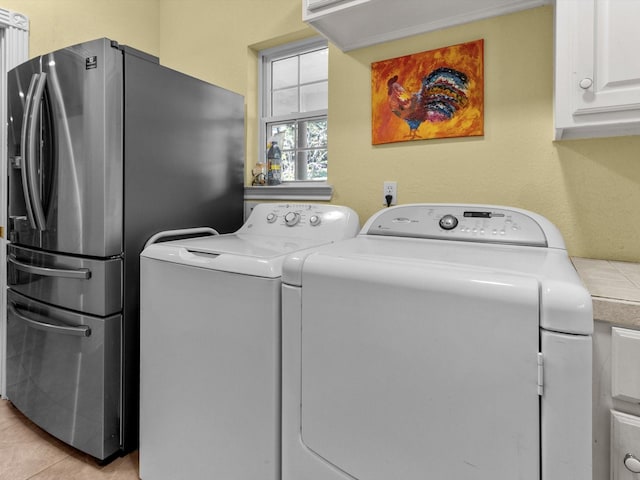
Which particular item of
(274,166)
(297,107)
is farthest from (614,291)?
(297,107)

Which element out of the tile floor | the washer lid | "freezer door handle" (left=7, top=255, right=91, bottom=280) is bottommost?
the tile floor

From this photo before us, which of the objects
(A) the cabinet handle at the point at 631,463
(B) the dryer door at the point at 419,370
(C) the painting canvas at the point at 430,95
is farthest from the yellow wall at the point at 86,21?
(A) the cabinet handle at the point at 631,463

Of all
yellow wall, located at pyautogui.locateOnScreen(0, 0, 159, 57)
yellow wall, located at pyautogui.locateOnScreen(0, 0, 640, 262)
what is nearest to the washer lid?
yellow wall, located at pyautogui.locateOnScreen(0, 0, 640, 262)

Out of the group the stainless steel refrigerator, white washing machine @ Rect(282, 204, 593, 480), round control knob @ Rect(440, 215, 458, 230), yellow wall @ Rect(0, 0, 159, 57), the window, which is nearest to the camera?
white washing machine @ Rect(282, 204, 593, 480)

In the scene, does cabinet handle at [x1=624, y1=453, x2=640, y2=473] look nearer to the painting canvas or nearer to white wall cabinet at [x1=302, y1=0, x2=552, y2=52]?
the painting canvas

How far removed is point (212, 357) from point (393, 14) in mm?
1610

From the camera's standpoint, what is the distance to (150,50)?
8.73ft

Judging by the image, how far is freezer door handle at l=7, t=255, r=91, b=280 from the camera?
152 cm

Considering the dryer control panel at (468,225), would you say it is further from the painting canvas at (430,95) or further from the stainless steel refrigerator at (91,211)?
the stainless steel refrigerator at (91,211)

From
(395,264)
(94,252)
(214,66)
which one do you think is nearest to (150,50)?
(214,66)

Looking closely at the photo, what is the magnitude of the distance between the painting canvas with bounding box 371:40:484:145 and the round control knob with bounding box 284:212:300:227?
0.57m

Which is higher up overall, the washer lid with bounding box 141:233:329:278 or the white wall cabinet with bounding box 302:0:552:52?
the white wall cabinet with bounding box 302:0:552:52

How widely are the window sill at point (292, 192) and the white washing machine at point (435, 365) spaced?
2.97 feet

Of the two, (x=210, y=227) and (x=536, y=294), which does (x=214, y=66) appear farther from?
(x=536, y=294)
